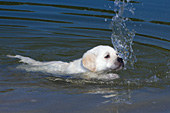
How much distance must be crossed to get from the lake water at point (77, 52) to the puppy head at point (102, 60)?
33cm

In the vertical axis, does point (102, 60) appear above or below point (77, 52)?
above

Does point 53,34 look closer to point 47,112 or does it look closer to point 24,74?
point 24,74

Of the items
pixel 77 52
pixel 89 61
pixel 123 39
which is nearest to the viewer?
pixel 89 61

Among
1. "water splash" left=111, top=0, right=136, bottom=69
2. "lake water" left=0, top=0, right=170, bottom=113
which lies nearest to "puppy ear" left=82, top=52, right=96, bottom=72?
"lake water" left=0, top=0, right=170, bottom=113

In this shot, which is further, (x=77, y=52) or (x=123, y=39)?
(x=123, y=39)

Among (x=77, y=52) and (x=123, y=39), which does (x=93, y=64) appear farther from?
(x=123, y=39)

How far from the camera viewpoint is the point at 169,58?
976 centimetres

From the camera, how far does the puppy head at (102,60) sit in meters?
8.03

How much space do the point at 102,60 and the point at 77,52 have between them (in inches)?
90.2

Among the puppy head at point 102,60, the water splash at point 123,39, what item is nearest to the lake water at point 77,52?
the water splash at point 123,39

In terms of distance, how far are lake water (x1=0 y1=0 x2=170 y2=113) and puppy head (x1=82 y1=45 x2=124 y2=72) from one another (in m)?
0.33

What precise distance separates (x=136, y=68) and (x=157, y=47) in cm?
187

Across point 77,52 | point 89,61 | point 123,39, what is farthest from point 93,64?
point 123,39

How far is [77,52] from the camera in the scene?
10305mm
